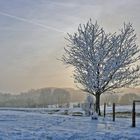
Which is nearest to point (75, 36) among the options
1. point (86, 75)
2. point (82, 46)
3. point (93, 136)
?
point (82, 46)

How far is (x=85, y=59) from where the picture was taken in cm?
4075

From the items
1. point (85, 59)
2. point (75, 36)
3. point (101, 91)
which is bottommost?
point (101, 91)

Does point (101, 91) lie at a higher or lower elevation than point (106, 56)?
lower

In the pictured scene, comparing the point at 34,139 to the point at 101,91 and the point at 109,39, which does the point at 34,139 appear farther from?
the point at 109,39

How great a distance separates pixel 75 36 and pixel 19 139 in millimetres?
28603

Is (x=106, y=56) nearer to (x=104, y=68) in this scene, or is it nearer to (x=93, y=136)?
(x=104, y=68)

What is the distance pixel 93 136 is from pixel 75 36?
1081 inches

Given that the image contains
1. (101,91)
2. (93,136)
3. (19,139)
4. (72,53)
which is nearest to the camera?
(19,139)

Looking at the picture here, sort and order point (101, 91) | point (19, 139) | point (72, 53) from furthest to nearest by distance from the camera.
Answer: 1. point (72, 53)
2. point (101, 91)
3. point (19, 139)

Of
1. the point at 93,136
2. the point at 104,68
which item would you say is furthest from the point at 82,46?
the point at 93,136

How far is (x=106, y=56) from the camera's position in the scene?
4091cm

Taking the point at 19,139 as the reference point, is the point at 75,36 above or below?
above

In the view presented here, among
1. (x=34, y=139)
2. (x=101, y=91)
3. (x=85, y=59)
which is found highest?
(x=85, y=59)

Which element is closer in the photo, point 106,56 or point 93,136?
point 93,136
